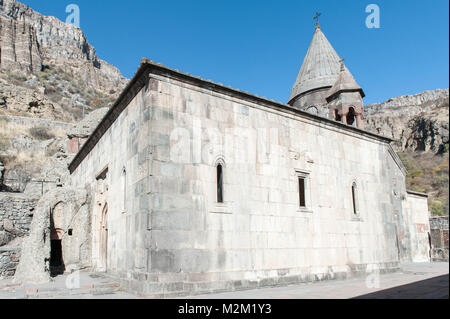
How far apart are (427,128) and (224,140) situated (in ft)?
172

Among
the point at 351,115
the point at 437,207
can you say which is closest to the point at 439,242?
the point at 351,115

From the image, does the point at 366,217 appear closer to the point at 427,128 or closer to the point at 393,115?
the point at 427,128

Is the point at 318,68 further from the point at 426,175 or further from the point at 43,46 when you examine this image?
the point at 43,46

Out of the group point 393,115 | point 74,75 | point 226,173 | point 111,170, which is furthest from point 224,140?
point 393,115

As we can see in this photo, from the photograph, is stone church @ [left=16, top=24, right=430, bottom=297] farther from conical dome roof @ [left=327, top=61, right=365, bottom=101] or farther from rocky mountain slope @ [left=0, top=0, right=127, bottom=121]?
rocky mountain slope @ [left=0, top=0, right=127, bottom=121]

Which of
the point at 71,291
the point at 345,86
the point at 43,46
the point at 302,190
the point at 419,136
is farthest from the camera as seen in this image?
the point at 43,46

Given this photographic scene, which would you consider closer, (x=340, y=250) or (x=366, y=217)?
(x=340, y=250)

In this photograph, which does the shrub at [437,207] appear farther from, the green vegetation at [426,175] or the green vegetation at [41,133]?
the green vegetation at [41,133]

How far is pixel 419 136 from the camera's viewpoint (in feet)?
190

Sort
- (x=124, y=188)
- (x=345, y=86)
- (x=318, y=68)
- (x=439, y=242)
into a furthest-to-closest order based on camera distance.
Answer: (x=439, y=242) → (x=318, y=68) → (x=345, y=86) → (x=124, y=188)

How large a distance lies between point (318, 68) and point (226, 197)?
44.2 ft

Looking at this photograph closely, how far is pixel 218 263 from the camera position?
8.99 metres

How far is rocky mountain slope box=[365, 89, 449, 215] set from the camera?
38.8 m
